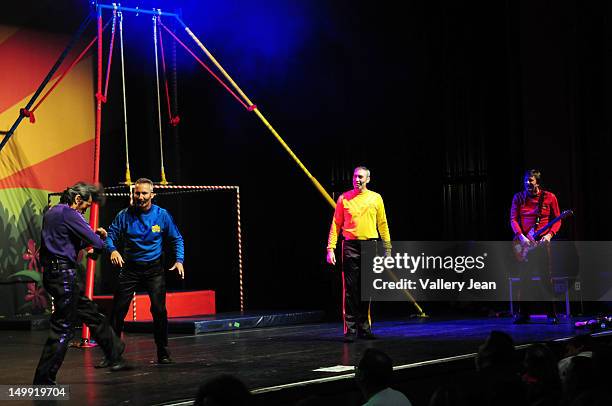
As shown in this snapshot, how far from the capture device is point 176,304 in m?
11.2

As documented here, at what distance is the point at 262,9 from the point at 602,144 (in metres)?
5.25

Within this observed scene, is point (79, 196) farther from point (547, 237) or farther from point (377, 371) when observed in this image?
point (547, 237)

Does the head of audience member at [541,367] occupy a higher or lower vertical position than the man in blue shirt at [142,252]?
lower

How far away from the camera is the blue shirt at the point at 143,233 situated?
7.61 metres

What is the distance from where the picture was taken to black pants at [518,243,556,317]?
10.3 m

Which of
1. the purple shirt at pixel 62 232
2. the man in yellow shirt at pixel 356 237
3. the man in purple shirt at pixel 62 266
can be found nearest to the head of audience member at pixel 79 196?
the man in purple shirt at pixel 62 266

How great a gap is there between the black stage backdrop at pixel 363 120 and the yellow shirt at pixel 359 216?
271 centimetres

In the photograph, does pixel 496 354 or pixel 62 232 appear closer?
pixel 496 354

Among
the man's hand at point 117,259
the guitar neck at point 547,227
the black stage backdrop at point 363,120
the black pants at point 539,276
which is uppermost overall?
the black stage backdrop at point 363,120

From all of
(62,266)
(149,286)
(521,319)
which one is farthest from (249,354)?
(521,319)

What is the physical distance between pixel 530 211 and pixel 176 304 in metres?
4.36

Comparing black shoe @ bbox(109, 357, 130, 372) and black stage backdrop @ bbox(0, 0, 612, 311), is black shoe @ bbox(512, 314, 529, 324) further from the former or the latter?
black shoe @ bbox(109, 357, 130, 372)

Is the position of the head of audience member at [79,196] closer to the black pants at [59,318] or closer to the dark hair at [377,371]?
the black pants at [59,318]

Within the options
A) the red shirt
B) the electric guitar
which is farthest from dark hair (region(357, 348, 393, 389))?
the red shirt
